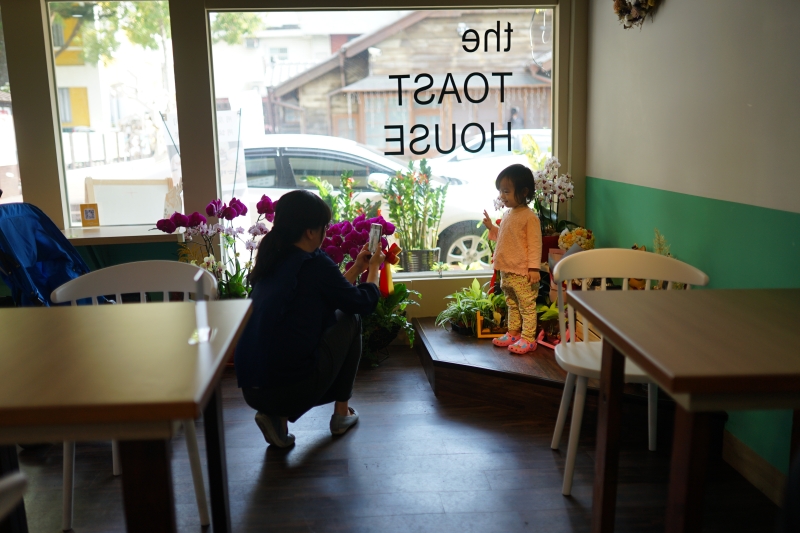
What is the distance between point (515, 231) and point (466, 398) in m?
0.88

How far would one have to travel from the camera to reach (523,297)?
3.53m

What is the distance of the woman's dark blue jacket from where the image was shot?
8.48 feet

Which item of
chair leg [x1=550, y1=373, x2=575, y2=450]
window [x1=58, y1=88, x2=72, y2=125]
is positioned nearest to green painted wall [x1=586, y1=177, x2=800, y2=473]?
chair leg [x1=550, y1=373, x2=575, y2=450]

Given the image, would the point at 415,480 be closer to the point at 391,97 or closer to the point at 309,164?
the point at 309,164

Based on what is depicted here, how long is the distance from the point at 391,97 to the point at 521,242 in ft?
4.81

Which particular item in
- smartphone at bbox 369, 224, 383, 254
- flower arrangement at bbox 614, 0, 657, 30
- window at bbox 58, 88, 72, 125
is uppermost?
flower arrangement at bbox 614, 0, 657, 30

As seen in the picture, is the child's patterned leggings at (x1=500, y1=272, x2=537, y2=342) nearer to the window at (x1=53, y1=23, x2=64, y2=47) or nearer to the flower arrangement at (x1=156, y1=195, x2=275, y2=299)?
the flower arrangement at (x1=156, y1=195, x2=275, y2=299)

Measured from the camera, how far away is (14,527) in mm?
1898

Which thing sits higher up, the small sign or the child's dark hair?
the child's dark hair

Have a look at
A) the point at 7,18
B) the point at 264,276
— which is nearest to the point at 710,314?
the point at 264,276

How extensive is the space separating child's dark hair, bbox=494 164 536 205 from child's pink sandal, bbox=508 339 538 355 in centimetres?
73

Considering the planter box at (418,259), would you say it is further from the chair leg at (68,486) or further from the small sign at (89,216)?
the chair leg at (68,486)

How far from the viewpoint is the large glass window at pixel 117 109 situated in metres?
4.13

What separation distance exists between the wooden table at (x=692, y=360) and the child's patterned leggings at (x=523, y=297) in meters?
1.50
